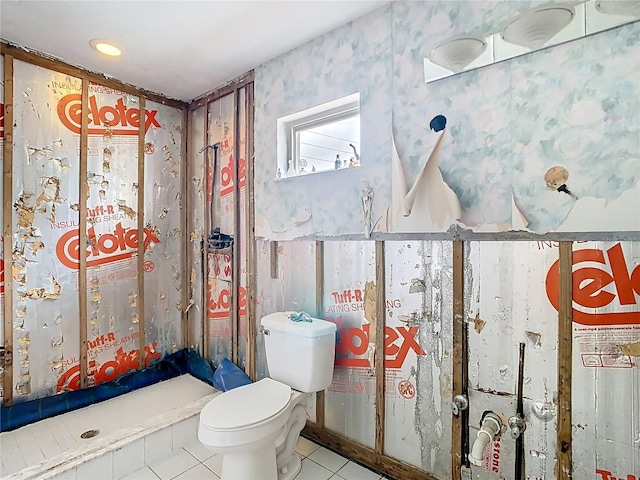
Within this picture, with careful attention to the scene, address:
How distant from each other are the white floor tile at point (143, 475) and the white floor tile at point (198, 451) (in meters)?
0.22

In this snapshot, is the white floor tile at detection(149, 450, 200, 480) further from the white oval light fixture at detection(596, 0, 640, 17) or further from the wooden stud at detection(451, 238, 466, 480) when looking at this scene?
the white oval light fixture at detection(596, 0, 640, 17)

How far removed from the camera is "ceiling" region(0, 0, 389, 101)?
165 centimetres

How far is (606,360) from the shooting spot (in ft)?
3.81

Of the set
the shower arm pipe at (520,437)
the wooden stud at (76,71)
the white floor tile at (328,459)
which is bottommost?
the white floor tile at (328,459)

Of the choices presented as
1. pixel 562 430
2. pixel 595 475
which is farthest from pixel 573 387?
pixel 595 475

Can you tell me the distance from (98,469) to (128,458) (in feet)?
0.44

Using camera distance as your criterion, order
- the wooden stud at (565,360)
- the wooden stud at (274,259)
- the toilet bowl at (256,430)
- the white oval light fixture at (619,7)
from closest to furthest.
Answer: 1. the white oval light fixture at (619,7)
2. the wooden stud at (565,360)
3. the toilet bowl at (256,430)
4. the wooden stud at (274,259)

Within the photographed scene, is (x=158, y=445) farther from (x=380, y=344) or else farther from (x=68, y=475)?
(x=380, y=344)

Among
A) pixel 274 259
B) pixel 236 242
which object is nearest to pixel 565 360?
pixel 274 259

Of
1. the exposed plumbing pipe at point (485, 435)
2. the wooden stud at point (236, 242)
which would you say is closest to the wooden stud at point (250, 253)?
the wooden stud at point (236, 242)

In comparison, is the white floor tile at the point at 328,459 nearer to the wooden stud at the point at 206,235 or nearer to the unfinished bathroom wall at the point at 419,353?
the unfinished bathroom wall at the point at 419,353

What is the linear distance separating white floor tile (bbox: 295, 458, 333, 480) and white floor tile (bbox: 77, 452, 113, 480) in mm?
946

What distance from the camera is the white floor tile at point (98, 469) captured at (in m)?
1.62

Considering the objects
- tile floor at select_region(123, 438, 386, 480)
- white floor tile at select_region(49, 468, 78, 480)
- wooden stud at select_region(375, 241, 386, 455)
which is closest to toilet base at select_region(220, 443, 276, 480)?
tile floor at select_region(123, 438, 386, 480)
